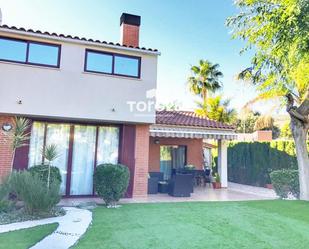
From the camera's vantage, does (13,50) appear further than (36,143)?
No

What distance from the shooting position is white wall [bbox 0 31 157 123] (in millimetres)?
25094

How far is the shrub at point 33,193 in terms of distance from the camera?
19422 millimetres

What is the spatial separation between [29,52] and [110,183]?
13443 millimetres

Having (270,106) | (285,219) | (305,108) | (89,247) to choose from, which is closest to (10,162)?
(89,247)

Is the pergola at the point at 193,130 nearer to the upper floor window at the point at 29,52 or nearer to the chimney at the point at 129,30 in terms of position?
the chimney at the point at 129,30

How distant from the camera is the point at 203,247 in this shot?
14.4 metres

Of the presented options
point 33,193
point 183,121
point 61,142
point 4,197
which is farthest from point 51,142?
point 183,121

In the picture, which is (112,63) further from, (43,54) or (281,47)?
(281,47)

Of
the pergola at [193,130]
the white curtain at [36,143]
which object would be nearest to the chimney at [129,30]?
the pergola at [193,130]

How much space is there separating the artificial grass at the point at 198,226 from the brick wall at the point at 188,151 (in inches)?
677

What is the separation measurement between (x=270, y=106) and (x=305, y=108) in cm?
2043

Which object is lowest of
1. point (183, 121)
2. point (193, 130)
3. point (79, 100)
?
point (193, 130)

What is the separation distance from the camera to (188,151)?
45.3m

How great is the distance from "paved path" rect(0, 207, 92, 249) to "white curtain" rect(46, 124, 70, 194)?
22.1 ft
